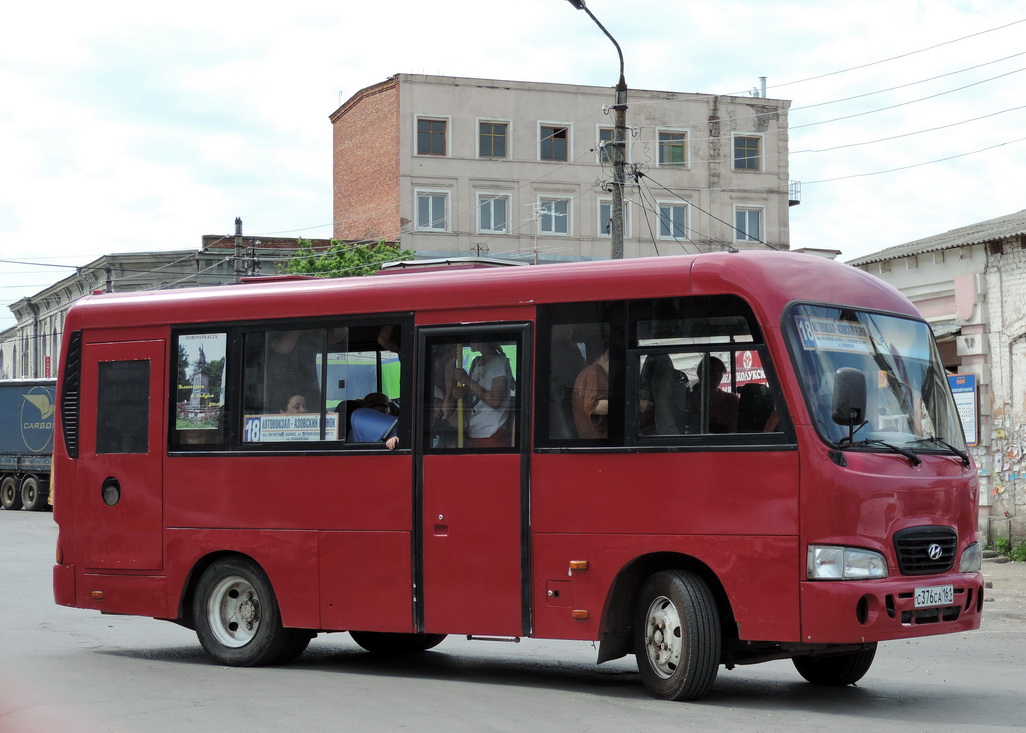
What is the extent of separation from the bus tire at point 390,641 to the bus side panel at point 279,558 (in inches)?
46.6

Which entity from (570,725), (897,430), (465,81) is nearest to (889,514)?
(897,430)

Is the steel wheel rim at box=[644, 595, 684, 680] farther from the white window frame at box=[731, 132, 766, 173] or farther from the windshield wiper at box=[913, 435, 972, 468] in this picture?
the white window frame at box=[731, 132, 766, 173]

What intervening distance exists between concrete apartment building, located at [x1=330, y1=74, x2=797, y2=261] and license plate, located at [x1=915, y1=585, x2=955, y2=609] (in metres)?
53.4

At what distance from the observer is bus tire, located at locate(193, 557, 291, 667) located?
36.3 ft

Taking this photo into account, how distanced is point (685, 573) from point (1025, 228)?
12.8 m

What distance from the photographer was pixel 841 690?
32.8ft

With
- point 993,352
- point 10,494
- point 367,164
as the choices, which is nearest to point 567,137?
point 367,164

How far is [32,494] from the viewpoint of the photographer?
136 ft

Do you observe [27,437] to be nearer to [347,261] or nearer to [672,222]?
[347,261]

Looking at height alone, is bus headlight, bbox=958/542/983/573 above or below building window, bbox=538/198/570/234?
below

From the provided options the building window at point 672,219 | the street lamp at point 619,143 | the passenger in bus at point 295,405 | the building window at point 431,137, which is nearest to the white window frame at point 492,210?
the building window at point 431,137

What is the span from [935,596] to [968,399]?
12.1 metres

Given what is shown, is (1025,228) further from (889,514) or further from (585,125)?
(585,125)

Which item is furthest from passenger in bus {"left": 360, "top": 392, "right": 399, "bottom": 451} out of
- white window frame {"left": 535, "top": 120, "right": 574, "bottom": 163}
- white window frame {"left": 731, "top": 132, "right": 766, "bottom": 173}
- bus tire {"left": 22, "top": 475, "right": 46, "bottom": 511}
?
white window frame {"left": 731, "top": 132, "right": 766, "bottom": 173}
